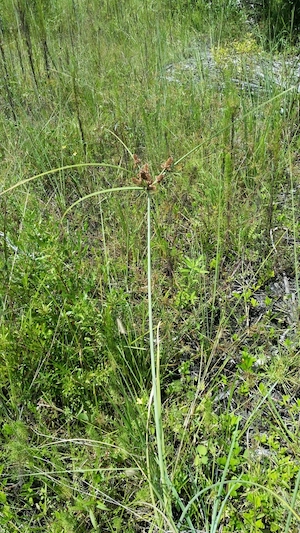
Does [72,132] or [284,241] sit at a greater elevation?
[72,132]

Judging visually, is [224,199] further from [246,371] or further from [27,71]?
[27,71]

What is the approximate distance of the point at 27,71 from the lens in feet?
9.54

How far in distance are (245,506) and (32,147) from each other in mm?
1807

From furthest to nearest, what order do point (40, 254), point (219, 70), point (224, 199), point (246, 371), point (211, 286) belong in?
point (219, 70) → point (224, 199) → point (211, 286) → point (40, 254) → point (246, 371)

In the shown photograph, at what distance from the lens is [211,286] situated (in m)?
1.63

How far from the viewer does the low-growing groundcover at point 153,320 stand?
3.61 ft

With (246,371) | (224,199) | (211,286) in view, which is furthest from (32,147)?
(246,371)

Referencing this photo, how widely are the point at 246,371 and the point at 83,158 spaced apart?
1.44 m

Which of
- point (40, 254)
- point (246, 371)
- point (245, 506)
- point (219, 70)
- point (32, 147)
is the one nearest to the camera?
point (245, 506)

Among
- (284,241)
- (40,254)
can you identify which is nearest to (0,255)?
(40,254)

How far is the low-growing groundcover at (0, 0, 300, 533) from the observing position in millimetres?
1102

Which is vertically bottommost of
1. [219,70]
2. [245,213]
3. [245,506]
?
[245,506]

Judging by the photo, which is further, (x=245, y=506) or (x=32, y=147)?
(x=32, y=147)

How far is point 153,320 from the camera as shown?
4.95 ft
